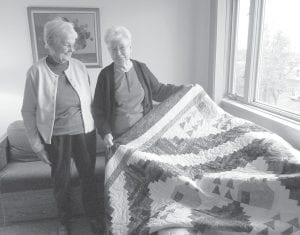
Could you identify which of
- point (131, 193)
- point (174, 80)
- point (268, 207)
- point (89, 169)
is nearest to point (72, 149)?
point (89, 169)

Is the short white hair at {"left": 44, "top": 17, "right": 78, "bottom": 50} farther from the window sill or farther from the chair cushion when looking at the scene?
the window sill

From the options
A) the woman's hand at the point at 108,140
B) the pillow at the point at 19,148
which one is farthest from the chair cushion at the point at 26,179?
the woman's hand at the point at 108,140

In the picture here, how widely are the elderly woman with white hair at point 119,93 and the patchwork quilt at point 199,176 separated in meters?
0.08

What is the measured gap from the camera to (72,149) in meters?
1.76

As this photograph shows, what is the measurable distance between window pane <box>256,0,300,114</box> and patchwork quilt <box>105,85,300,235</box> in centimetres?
54

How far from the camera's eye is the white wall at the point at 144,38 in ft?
7.99

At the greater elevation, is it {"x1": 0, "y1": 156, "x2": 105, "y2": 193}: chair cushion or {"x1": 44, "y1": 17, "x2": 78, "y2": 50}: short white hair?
{"x1": 44, "y1": 17, "x2": 78, "y2": 50}: short white hair

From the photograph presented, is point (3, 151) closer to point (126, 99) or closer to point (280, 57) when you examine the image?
point (126, 99)

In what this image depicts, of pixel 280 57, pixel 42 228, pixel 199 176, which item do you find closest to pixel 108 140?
pixel 199 176

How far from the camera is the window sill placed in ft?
5.90

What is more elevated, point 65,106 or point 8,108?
point 65,106

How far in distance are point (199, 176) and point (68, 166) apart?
83 cm

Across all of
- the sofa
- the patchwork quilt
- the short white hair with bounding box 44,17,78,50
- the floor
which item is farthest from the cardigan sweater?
the floor

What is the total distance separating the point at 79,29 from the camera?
2.51 meters
